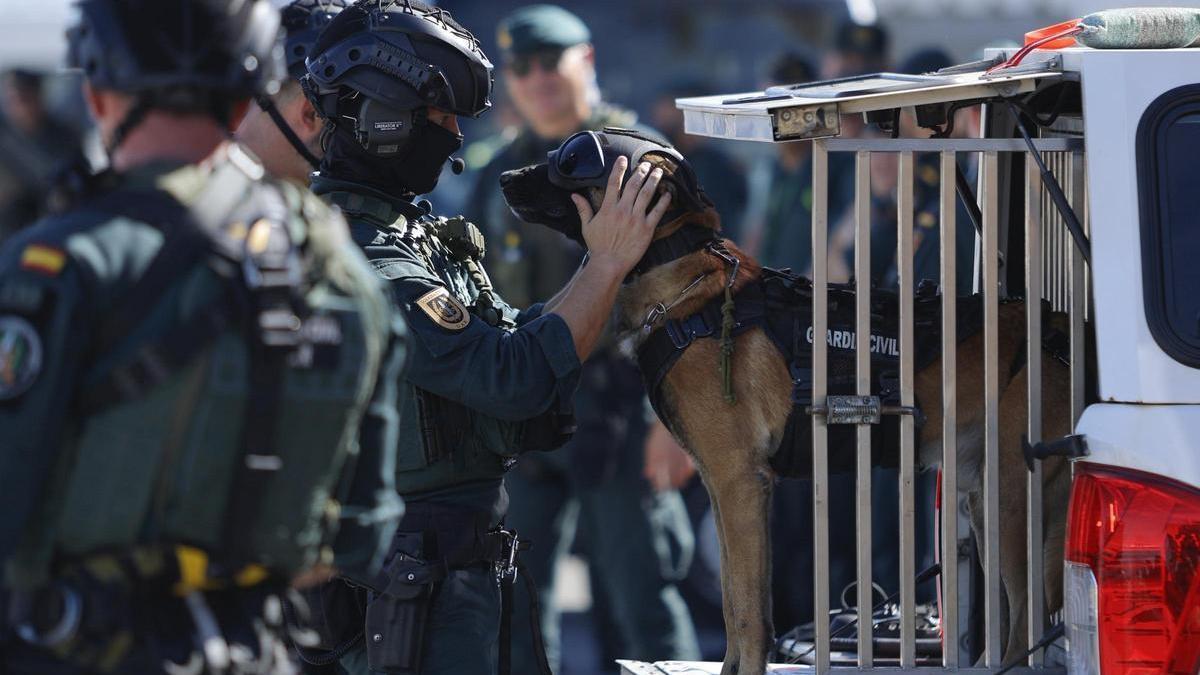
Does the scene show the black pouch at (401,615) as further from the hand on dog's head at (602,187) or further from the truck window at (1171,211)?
the truck window at (1171,211)

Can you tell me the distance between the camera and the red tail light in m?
2.93

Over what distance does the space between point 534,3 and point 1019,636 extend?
886cm

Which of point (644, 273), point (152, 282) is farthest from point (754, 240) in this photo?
point (152, 282)

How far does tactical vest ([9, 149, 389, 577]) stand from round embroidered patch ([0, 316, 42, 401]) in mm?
87

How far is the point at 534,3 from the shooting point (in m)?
→ 12.0

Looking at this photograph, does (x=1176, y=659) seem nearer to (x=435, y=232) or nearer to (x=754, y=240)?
(x=435, y=232)

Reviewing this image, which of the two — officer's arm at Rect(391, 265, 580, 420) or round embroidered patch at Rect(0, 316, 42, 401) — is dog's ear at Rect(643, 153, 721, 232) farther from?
round embroidered patch at Rect(0, 316, 42, 401)

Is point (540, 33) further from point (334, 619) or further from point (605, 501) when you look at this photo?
point (334, 619)

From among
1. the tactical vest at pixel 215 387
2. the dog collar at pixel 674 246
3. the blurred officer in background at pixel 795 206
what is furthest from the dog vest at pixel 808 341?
the blurred officer in background at pixel 795 206

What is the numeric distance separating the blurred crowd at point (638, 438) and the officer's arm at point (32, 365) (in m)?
3.52

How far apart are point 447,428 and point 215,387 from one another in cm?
137

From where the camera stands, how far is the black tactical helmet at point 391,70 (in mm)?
3543

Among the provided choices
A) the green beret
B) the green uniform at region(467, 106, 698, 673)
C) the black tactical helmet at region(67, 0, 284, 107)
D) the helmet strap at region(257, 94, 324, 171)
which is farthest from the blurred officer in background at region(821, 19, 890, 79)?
the black tactical helmet at region(67, 0, 284, 107)

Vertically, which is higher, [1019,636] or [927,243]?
[927,243]
